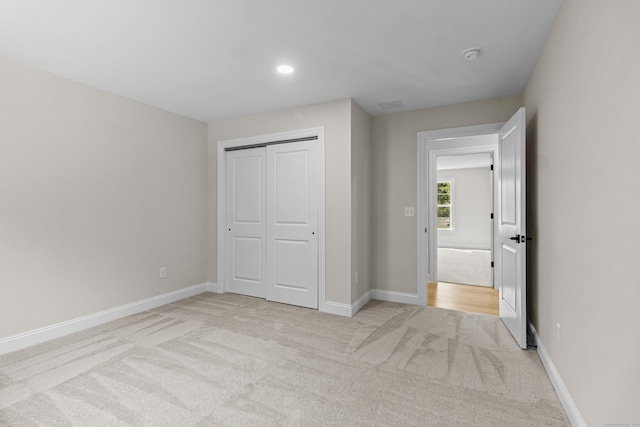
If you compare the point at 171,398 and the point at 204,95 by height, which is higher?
the point at 204,95

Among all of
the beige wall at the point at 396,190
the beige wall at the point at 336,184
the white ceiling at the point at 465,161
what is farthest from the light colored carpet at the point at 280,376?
the white ceiling at the point at 465,161

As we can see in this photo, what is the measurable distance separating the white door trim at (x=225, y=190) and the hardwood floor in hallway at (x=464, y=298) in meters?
1.50

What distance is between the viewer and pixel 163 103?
3639 millimetres

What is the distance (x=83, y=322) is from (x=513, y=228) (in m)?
4.22

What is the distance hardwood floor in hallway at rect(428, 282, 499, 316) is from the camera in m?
3.75

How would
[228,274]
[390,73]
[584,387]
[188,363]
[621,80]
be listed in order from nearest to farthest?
[621,80]
[584,387]
[188,363]
[390,73]
[228,274]

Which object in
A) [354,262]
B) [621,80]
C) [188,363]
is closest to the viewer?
[621,80]

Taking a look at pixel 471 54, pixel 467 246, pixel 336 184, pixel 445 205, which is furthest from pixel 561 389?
pixel 445 205

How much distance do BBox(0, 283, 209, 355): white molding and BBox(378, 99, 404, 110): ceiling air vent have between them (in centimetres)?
348

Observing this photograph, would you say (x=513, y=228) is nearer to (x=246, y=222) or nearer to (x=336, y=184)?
(x=336, y=184)

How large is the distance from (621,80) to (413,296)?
3097 millimetres

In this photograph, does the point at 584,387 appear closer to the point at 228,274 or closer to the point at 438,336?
the point at 438,336

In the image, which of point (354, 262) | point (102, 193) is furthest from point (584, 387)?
point (102, 193)

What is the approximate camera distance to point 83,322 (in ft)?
10.0
